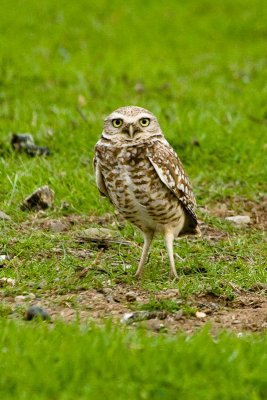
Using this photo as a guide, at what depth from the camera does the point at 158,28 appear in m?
15.8

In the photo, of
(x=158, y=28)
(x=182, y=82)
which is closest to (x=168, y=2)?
(x=158, y=28)

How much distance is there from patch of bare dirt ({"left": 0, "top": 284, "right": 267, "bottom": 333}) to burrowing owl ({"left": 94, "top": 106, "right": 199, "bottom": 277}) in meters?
0.49

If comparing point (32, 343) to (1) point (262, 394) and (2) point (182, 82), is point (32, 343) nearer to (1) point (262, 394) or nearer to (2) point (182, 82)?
(1) point (262, 394)

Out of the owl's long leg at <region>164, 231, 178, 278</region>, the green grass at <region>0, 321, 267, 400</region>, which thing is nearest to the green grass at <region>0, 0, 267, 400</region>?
the green grass at <region>0, 321, 267, 400</region>

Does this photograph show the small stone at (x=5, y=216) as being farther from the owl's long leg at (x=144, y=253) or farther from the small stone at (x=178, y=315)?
the small stone at (x=178, y=315)

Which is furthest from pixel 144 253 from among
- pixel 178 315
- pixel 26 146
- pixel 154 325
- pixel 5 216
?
pixel 26 146

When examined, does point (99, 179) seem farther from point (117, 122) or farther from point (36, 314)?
point (36, 314)

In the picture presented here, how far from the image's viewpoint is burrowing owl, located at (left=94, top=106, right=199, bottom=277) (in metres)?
5.93

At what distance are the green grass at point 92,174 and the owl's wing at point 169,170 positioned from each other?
0.55m

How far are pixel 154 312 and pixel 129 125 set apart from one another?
4.00ft

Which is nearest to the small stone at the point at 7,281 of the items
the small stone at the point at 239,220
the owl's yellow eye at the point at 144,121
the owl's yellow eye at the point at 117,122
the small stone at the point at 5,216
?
the owl's yellow eye at the point at 117,122

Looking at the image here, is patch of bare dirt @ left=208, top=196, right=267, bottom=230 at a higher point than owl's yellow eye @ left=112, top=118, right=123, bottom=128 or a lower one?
lower

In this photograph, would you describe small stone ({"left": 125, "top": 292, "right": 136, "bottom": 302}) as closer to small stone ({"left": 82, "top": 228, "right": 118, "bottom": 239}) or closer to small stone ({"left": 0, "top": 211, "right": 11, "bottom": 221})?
small stone ({"left": 82, "top": 228, "right": 118, "bottom": 239})

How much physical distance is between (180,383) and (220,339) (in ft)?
1.61
